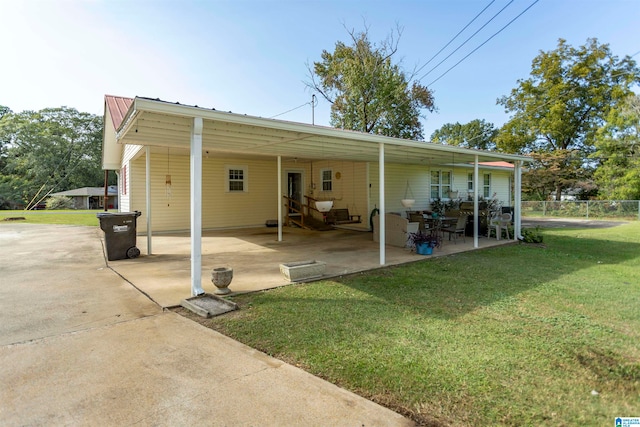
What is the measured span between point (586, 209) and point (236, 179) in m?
19.2

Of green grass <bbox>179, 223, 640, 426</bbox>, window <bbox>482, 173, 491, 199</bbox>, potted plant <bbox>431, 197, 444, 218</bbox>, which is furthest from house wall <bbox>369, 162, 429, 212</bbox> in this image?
green grass <bbox>179, 223, 640, 426</bbox>

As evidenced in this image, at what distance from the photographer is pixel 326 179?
531 inches

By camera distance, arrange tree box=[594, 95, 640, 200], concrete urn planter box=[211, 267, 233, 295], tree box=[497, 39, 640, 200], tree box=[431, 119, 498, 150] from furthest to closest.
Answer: tree box=[431, 119, 498, 150], tree box=[497, 39, 640, 200], tree box=[594, 95, 640, 200], concrete urn planter box=[211, 267, 233, 295]

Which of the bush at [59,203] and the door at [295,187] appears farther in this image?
the bush at [59,203]

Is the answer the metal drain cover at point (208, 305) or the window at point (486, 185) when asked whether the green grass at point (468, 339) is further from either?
the window at point (486, 185)

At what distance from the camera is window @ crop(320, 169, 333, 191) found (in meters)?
13.3

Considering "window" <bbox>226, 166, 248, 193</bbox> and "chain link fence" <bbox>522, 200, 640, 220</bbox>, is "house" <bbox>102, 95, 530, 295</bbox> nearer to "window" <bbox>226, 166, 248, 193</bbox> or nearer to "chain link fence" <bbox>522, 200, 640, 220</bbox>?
"window" <bbox>226, 166, 248, 193</bbox>

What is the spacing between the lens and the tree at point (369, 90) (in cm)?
2102

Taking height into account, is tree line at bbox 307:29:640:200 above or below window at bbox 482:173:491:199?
above

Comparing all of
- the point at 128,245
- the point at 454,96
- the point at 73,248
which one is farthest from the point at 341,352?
the point at 454,96

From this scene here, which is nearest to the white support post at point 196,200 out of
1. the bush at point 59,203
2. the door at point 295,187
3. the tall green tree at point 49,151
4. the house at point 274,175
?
the house at point 274,175

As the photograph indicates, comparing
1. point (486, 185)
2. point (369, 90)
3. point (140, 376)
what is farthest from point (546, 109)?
point (140, 376)

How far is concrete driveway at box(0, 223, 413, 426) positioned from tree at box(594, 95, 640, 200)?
25.3 meters

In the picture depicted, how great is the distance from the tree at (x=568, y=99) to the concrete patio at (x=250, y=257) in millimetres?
21675
